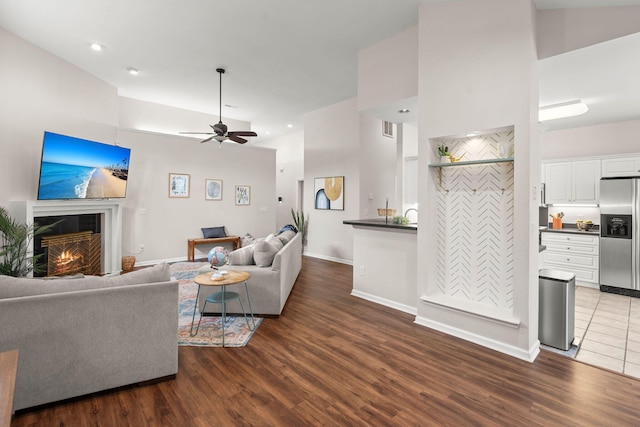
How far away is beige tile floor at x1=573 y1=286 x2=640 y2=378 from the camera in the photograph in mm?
2734

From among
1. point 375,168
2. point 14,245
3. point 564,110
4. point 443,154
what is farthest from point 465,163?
point 14,245

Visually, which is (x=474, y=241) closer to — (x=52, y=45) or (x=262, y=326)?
(x=262, y=326)

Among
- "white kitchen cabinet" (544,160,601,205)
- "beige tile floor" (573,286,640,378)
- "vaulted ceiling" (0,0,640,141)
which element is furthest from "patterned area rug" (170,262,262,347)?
"white kitchen cabinet" (544,160,601,205)

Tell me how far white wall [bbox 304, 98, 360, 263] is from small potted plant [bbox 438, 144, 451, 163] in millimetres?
3279

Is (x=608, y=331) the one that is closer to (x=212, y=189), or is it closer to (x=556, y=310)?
(x=556, y=310)

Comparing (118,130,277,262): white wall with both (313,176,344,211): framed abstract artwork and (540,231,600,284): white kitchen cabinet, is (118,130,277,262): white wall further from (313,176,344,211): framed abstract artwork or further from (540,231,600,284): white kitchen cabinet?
(540,231,600,284): white kitchen cabinet

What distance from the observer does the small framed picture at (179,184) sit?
696cm

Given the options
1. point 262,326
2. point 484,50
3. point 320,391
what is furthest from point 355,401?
point 484,50

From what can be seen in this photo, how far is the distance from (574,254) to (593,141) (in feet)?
6.69

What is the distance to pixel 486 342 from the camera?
117 inches

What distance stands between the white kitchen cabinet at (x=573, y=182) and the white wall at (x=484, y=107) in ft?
11.5

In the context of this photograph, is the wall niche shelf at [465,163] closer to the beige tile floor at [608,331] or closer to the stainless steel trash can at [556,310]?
the stainless steel trash can at [556,310]

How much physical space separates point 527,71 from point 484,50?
0.48 metres

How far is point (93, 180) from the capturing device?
5.17 meters
